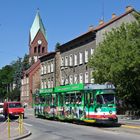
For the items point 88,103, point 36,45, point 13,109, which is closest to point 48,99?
point 13,109

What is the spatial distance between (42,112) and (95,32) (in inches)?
977

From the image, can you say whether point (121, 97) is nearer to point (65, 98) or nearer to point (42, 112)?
point (42, 112)

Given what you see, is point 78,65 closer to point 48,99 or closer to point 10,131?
point 48,99

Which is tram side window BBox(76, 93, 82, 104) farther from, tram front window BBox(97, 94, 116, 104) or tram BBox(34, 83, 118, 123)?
tram front window BBox(97, 94, 116, 104)

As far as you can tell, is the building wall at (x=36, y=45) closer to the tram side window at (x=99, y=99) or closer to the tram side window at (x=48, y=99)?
the tram side window at (x=48, y=99)

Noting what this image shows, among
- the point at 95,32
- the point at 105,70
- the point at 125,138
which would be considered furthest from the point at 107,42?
the point at 125,138

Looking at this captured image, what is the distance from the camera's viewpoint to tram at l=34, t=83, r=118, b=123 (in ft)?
99.8

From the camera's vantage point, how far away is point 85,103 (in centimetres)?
A: 3184

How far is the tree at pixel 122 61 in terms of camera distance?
127ft

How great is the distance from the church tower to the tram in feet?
Answer: 362

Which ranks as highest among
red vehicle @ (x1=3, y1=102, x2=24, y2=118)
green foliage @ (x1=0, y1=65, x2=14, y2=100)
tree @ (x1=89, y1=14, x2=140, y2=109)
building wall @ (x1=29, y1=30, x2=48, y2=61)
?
building wall @ (x1=29, y1=30, x2=48, y2=61)

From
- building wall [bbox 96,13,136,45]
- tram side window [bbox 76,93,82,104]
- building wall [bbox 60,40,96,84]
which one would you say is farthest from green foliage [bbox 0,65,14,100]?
tram side window [bbox 76,93,82,104]

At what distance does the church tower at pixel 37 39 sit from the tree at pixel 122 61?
102291mm

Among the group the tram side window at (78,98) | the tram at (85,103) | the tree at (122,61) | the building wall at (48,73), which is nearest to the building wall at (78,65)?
the building wall at (48,73)
